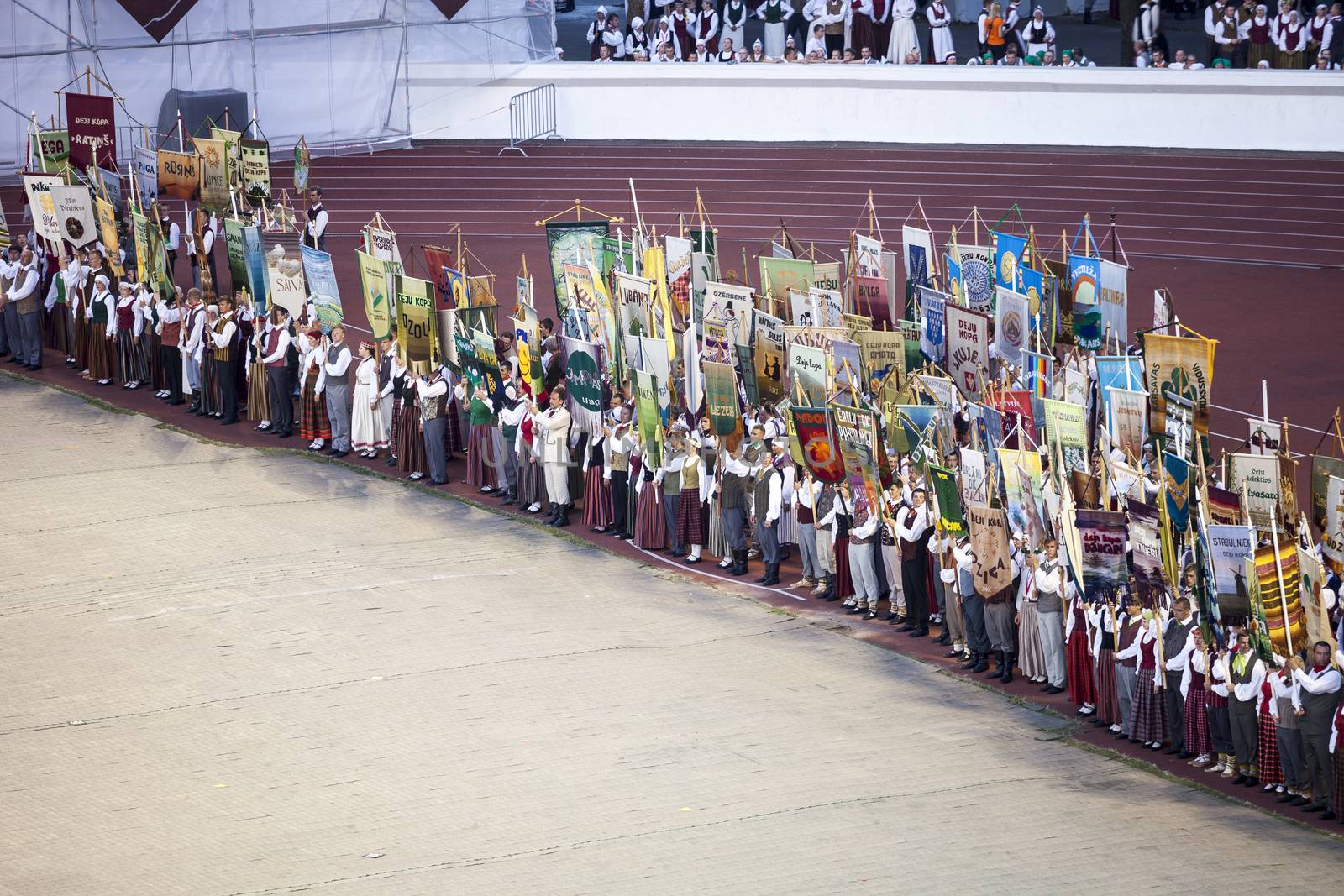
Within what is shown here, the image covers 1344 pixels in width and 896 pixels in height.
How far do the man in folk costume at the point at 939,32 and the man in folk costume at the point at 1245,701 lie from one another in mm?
21702

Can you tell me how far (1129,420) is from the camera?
55.8 ft

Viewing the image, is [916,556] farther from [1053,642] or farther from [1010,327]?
[1010,327]

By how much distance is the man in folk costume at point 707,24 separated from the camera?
116 ft

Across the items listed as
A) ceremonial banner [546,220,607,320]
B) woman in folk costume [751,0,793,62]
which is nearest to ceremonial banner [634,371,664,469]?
ceremonial banner [546,220,607,320]

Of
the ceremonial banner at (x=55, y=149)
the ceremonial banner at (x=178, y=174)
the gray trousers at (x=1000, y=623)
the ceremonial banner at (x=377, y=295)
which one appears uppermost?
the ceremonial banner at (x=55, y=149)

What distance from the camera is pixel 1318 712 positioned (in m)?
13.1

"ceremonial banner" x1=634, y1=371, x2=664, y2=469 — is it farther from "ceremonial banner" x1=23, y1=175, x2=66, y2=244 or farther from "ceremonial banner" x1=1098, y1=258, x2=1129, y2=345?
"ceremonial banner" x1=23, y1=175, x2=66, y2=244

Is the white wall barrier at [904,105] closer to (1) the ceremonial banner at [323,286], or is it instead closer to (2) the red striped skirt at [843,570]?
(1) the ceremonial banner at [323,286]

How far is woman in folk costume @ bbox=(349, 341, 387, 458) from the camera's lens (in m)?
21.0

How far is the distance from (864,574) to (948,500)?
4.55 ft

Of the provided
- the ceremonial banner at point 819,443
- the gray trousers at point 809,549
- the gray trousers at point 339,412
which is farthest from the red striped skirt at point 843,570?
the gray trousers at point 339,412

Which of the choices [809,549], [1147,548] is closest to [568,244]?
[809,549]

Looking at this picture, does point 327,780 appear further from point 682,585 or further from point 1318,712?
point 1318,712

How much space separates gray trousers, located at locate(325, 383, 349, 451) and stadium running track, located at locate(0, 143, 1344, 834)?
1.20 feet
